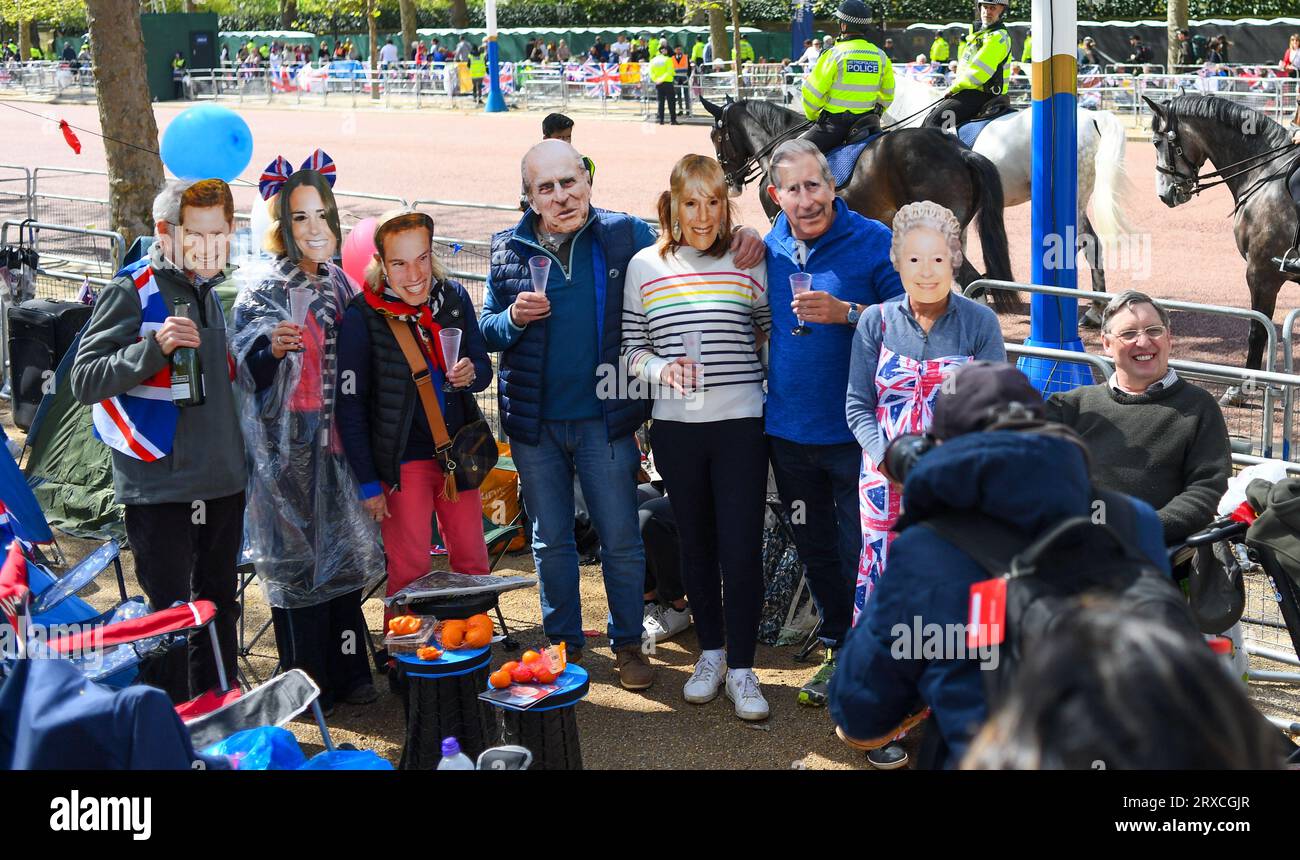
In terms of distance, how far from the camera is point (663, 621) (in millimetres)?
5645

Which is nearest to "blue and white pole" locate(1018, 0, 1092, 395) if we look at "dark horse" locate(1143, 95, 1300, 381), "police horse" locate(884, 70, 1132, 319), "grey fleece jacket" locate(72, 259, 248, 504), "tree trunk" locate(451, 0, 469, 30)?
"dark horse" locate(1143, 95, 1300, 381)

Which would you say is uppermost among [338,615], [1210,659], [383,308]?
[383,308]

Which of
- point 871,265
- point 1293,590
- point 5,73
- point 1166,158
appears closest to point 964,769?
point 1293,590

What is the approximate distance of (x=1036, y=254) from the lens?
7738mm

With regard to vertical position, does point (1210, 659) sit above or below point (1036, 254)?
below

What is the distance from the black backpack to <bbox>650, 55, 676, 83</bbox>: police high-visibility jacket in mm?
26730

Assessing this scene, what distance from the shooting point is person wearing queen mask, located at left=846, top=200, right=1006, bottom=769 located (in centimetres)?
425

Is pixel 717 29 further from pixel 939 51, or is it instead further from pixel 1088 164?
pixel 1088 164

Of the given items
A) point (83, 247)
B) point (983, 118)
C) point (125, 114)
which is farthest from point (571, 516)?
point (83, 247)

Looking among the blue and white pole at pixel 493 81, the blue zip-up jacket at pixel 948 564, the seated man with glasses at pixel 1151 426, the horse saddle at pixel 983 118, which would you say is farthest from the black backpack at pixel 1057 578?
the blue and white pole at pixel 493 81

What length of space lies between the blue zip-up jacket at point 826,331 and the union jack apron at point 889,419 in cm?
24

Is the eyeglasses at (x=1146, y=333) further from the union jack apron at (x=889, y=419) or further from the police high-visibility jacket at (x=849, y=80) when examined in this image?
the police high-visibility jacket at (x=849, y=80)
